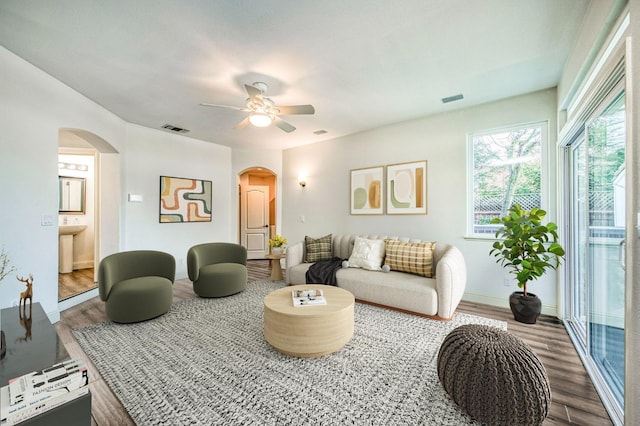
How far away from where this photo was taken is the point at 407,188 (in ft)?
14.0

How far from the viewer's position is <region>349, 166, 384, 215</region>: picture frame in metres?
4.58

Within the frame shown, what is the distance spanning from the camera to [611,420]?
157 cm

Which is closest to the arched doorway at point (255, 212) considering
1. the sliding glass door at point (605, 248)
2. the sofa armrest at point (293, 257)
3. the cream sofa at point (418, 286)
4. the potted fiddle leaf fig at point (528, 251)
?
the sofa armrest at point (293, 257)

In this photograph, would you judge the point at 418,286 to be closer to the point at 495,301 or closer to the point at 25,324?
the point at 495,301

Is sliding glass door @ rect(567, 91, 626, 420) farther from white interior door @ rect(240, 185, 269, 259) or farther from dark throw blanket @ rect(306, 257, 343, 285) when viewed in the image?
white interior door @ rect(240, 185, 269, 259)

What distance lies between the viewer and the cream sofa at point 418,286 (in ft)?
9.59

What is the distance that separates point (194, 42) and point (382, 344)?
3241 mm

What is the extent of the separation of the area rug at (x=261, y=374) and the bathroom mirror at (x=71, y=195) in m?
3.90

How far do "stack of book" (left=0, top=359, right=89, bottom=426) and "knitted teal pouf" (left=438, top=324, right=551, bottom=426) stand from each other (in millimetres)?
2063

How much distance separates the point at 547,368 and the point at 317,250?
3.07 metres

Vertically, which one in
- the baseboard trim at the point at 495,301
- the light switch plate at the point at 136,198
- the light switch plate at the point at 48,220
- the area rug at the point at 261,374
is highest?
the light switch plate at the point at 136,198

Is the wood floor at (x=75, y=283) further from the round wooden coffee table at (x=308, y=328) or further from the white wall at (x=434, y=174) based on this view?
the white wall at (x=434, y=174)

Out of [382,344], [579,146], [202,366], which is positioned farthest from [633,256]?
[202,366]

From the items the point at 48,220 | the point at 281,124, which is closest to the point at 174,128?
the point at 48,220
